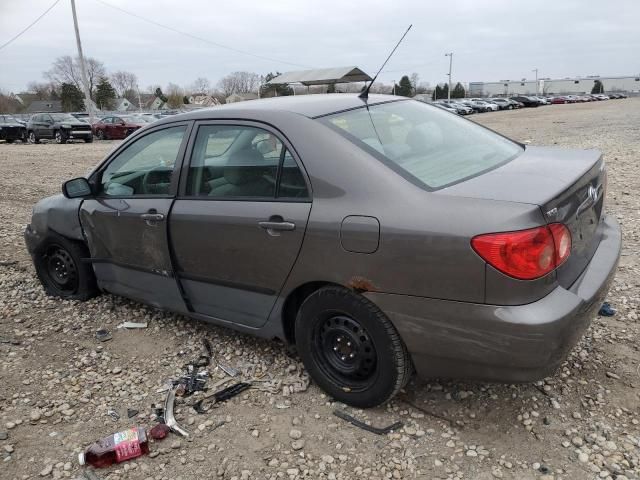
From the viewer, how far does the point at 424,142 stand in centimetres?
301

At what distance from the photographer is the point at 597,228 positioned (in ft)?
9.52

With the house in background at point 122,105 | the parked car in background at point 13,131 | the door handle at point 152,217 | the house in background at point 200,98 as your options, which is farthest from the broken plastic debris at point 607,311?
the house in background at point 200,98

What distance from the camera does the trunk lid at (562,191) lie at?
7.63ft

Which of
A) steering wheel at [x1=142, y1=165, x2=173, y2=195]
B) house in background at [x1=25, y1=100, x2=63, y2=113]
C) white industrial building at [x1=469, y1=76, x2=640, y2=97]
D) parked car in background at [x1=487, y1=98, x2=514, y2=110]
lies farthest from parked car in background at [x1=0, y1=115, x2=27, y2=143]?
white industrial building at [x1=469, y1=76, x2=640, y2=97]

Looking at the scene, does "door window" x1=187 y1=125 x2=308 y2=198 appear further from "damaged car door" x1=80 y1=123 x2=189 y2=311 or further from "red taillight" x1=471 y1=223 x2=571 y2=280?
"red taillight" x1=471 y1=223 x2=571 y2=280

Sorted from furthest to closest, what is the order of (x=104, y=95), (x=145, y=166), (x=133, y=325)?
(x=104, y=95) → (x=133, y=325) → (x=145, y=166)

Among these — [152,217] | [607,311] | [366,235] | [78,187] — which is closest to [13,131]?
[78,187]

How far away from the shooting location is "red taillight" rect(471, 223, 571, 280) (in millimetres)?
2160

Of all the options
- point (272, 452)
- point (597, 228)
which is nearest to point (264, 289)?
point (272, 452)

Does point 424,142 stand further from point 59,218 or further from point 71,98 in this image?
point 71,98

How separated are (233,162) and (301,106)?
53 cm

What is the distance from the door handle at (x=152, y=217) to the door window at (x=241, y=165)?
0.88 feet

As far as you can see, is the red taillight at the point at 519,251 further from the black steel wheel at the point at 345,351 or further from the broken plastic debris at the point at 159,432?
the broken plastic debris at the point at 159,432

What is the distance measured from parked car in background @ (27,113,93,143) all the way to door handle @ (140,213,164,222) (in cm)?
2384
